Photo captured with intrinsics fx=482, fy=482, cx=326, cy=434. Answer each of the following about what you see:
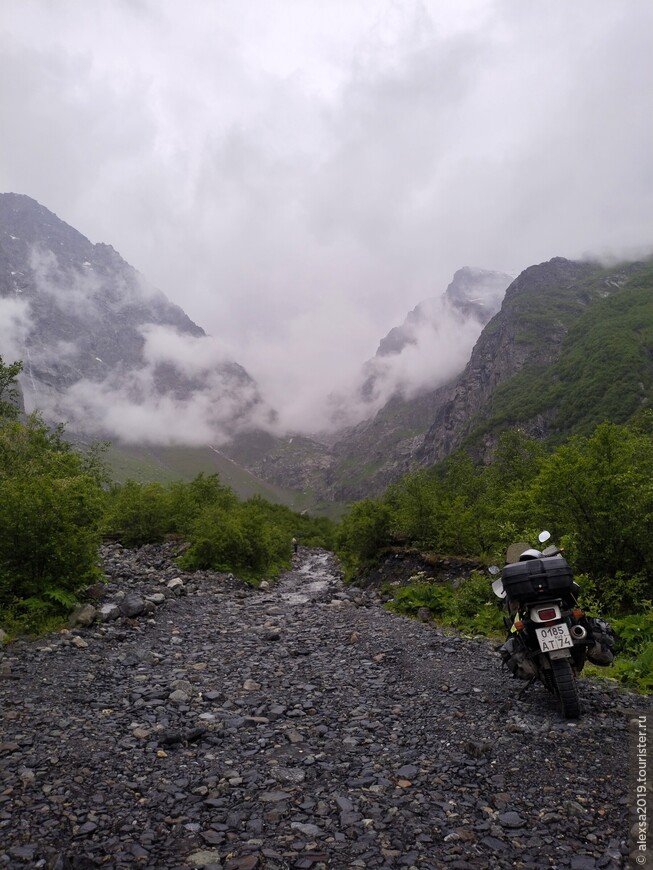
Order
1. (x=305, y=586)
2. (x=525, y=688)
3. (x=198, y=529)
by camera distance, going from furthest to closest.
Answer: (x=305, y=586)
(x=198, y=529)
(x=525, y=688)

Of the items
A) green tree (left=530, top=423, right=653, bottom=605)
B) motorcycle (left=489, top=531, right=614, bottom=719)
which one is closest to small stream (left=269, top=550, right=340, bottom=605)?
green tree (left=530, top=423, right=653, bottom=605)

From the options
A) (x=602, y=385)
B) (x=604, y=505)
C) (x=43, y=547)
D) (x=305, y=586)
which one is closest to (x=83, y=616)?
(x=43, y=547)

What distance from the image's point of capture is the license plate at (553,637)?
7.48 metres

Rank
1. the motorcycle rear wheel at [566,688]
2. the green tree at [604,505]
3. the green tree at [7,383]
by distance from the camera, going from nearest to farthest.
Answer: the motorcycle rear wheel at [566,688]
the green tree at [604,505]
the green tree at [7,383]

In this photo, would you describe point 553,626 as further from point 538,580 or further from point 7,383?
point 7,383

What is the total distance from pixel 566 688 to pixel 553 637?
0.72 meters

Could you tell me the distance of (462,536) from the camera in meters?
25.1

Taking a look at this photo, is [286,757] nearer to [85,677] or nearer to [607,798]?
[607,798]

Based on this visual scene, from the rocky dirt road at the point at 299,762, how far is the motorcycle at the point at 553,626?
612mm

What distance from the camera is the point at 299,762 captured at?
6633mm

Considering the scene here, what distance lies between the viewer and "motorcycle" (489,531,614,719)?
749 centimetres

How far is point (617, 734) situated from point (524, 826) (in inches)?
→ 109

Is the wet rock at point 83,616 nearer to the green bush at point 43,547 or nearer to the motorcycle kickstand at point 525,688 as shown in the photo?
the green bush at point 43,547

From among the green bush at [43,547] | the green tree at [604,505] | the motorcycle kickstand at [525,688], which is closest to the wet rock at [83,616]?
the green bush at [43,547]
